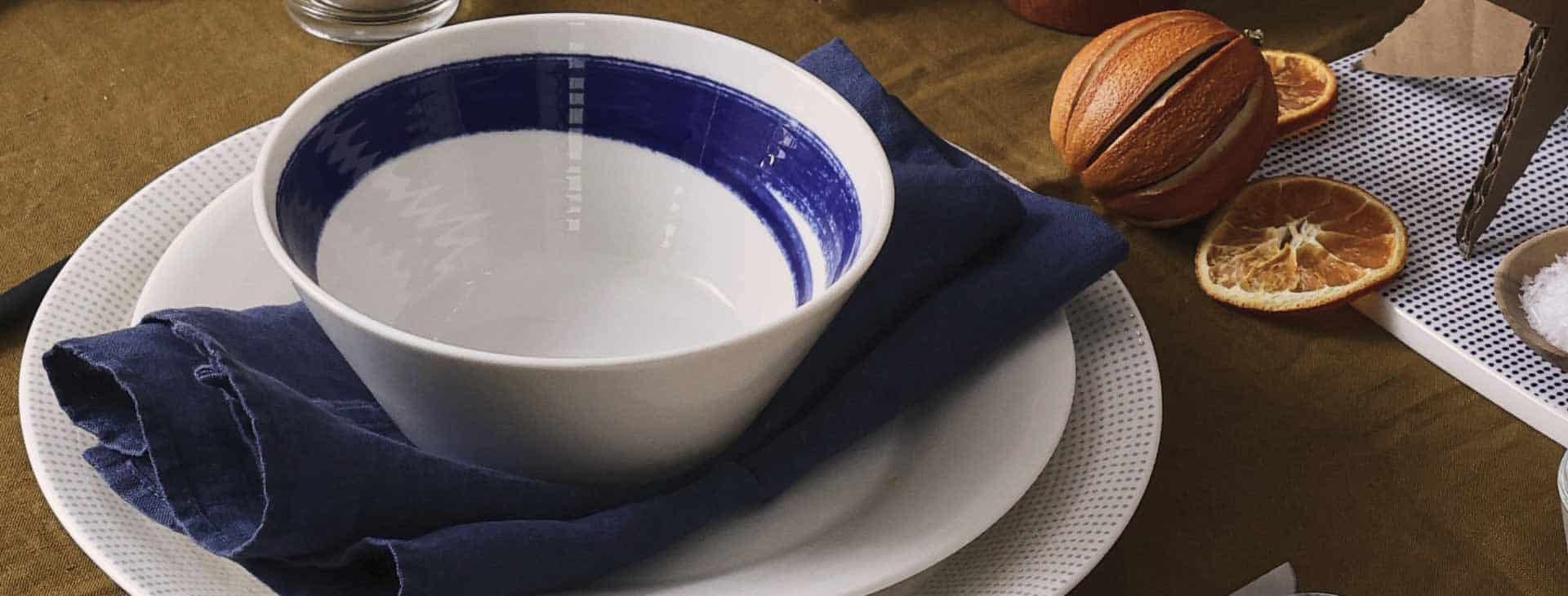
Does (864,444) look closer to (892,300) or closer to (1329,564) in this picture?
(892,300)

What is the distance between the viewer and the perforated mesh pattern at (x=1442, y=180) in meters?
0.71

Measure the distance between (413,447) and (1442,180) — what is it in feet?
1.95

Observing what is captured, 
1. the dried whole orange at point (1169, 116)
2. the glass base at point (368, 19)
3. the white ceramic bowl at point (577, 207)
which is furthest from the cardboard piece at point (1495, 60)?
the glass base at point (368, 19)

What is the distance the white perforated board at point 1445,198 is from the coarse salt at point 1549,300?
0.04 ft

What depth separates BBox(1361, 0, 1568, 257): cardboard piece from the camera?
69cm

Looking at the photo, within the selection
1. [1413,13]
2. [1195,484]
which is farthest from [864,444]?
[1413,13]

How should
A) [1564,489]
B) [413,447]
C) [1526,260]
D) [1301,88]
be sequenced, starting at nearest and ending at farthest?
1. [413,447]
2. [1564,489]
3. [1526,260]
4. [1301,88]

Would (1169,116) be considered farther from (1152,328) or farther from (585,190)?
(585,190)

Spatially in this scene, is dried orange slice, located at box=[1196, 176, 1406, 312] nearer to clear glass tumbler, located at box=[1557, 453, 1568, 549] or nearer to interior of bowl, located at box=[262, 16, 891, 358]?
clear glass tumbler, located at box=[1557, 453, 1568, 549]

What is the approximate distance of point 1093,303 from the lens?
2.10 ft

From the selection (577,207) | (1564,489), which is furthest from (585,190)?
(1564,489)

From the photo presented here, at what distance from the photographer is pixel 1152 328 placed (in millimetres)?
725

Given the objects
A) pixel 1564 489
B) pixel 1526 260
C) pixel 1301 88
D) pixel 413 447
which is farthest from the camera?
pixel 1301 88

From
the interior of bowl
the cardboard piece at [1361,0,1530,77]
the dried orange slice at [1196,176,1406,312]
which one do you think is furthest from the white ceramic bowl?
the cardboard piece at [1361,0,1530,77]
